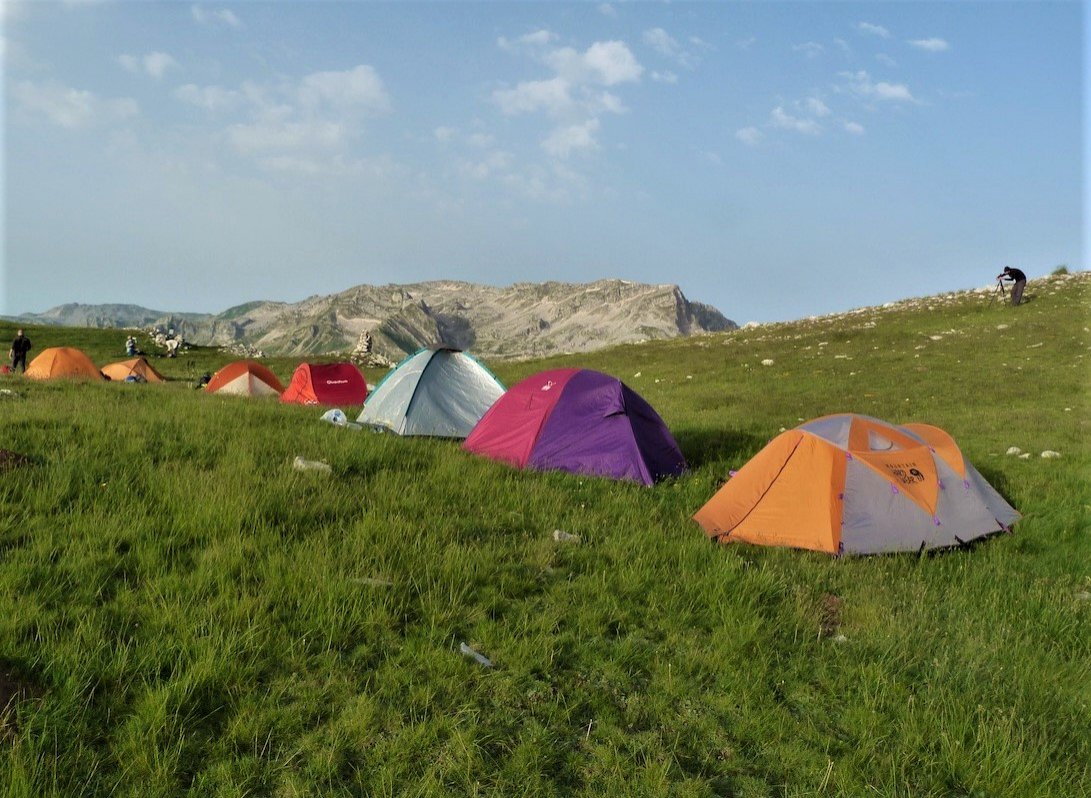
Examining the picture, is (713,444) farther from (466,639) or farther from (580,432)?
(466,639)

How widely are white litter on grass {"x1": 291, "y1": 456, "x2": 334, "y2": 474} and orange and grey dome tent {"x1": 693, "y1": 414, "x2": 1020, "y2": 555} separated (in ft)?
16.3

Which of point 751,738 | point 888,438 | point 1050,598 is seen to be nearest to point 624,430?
point 888,438

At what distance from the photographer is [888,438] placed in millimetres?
8641

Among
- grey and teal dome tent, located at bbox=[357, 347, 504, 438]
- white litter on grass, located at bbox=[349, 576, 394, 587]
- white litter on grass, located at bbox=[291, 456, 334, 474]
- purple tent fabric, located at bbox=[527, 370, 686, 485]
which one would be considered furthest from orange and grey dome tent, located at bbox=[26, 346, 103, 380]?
white litter on grass, located at bbox=[349, 576, 394, 587]

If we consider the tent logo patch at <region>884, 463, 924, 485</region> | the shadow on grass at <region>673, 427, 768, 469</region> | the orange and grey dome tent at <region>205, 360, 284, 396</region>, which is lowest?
the shadow on grass at <region>673, 427, 768, 469</region>

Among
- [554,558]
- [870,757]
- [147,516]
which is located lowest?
[870,757]

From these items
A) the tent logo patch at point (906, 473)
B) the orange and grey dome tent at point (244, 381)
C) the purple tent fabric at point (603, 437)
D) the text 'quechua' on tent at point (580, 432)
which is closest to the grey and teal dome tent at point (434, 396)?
the text 'quechua' on tent at point (580, 432)

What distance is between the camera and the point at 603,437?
10703 millimetres

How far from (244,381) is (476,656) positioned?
21.5m

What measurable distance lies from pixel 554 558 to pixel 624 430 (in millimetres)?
4957

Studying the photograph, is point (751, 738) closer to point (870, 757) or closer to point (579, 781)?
point (870, 757)

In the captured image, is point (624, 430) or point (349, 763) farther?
point (624, 430)

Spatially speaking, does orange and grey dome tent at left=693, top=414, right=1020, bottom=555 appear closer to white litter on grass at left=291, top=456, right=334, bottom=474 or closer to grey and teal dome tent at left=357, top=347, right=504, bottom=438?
white litter on grass at left=291, top=456, right=334, bottom=474

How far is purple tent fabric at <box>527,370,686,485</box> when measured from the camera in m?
10.4
